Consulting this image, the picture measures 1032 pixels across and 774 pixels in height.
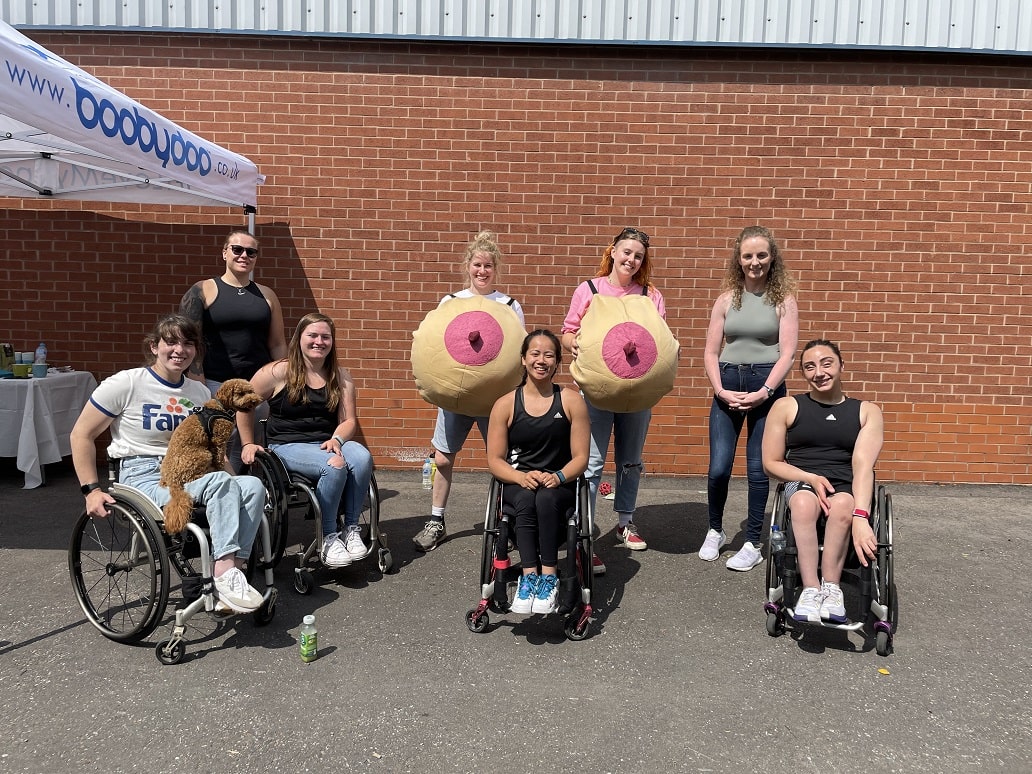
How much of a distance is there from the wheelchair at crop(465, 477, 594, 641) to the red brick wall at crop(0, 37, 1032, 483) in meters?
2.86

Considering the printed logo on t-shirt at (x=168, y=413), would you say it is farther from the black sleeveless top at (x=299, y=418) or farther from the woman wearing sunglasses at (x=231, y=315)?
the woman wearing sunglasses at (x=231, y=315)

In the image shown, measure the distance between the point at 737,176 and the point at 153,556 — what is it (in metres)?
4.86

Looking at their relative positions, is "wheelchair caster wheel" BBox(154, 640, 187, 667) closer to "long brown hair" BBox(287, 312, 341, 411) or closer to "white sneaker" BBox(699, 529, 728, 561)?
"long brown hair" BBox(287, 312, 341, 411)

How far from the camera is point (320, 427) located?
12.7 feet

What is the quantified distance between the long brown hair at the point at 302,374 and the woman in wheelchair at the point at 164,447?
0.48 meters

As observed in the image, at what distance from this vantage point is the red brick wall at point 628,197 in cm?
570

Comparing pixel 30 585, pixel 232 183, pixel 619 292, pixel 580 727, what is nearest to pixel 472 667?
Answer: pixel 580 727

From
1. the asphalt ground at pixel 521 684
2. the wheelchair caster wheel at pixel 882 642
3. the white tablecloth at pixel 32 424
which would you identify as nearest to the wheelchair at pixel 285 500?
the asphalt ground at pixel 521 684

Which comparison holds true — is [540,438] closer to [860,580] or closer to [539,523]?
[539,523]

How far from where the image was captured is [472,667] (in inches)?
116

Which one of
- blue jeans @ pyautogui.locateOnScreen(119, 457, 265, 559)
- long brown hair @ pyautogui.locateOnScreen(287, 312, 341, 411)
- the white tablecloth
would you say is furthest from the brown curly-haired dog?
the white tablecloth

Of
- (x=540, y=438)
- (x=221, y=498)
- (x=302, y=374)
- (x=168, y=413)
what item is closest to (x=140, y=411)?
(x=168, y=413)

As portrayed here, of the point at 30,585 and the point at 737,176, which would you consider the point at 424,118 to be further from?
the point at 30,585

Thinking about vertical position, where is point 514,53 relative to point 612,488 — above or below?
above
